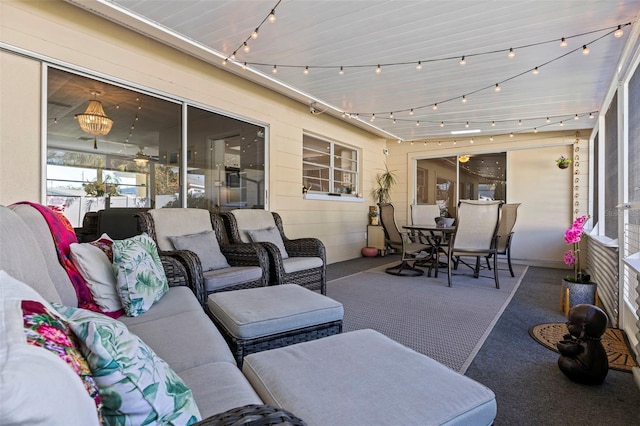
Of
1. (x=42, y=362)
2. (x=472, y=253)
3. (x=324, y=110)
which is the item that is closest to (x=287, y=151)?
(x=324, y=110)

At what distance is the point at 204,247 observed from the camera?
9.59ft

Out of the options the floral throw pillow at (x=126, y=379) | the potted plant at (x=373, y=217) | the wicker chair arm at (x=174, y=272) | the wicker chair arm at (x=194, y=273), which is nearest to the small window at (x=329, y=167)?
the potted plant at (x=373, y=217)

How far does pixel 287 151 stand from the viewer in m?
5.11

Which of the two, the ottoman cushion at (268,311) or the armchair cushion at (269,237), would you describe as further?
the armchair cushion at (269,237)

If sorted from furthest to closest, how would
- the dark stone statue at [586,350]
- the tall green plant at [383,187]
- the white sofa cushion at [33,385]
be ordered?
the tall green plant at [383,187] < the dark stone statue at [586,350] < the white sofa cushion at [33,385]

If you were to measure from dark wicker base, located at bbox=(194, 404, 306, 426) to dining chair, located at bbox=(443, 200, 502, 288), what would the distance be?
12.7 ft

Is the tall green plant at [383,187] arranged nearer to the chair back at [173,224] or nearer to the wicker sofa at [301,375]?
the chair back at [173,224]

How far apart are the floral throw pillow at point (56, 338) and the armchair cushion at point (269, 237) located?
280cm

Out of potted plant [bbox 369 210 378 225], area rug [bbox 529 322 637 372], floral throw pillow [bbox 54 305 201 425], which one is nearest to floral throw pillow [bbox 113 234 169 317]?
floral throw pillow [bbox 54 305 201 425]

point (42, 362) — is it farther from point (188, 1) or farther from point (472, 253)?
point (472, 253)

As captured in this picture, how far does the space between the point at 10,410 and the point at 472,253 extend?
455 cm

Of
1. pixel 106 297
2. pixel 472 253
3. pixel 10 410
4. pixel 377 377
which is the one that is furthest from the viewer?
pixel 472 253

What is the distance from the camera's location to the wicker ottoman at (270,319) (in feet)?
5.34

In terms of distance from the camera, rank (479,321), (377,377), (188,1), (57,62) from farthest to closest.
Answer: (479,321) < (57,62) < (188,1) < (377,377)
